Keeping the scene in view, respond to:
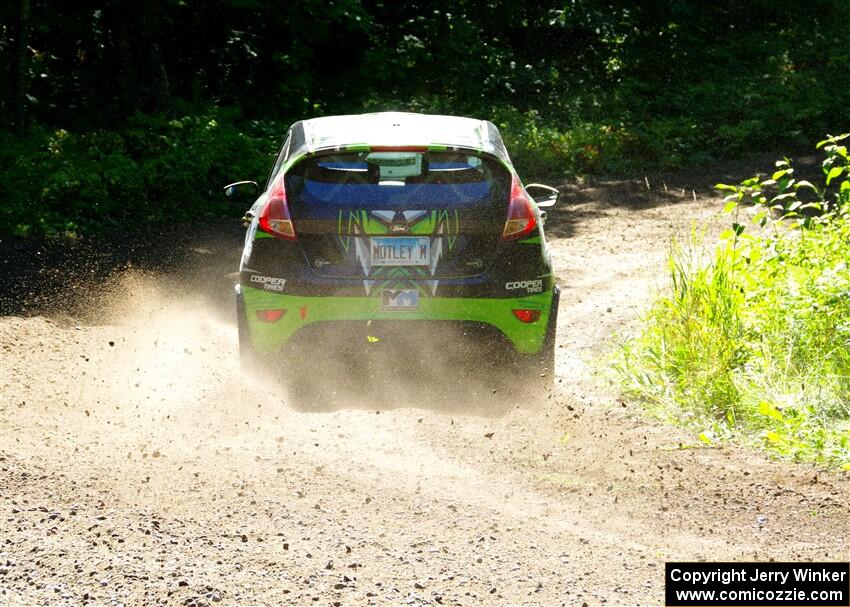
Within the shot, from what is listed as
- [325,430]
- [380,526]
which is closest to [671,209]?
[325,430]

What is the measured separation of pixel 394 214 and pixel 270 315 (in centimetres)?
97

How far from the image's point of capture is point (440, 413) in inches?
285

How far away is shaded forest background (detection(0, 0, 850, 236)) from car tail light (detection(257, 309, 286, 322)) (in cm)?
682

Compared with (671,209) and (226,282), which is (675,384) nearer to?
(226,282)

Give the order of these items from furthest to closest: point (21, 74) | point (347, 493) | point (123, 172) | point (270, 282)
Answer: point (21, 74), point (123, 172), point (270, 282), point (347, 493)

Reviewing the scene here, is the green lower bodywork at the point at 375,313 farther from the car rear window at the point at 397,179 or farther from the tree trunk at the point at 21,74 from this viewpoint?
the tree trunk at the point at 21,74

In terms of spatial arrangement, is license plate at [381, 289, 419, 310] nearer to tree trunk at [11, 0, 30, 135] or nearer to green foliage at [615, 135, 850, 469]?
green foliage at [615, 135, 850, 469]

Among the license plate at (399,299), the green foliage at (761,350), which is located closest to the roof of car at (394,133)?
the license plate at (399,299)

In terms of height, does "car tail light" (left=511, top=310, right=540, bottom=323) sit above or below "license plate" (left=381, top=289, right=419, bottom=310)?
below

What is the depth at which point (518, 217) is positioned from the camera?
7.20 metres

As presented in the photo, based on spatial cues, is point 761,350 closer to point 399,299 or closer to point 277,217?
point 399,299

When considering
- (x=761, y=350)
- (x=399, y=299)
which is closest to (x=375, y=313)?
(x=399, y=299)

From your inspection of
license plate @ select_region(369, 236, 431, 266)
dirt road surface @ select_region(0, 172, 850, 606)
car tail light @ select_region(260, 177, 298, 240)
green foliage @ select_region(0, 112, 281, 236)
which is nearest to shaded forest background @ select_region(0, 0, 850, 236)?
green foliage @ select_region(0, 112, 281, 236)

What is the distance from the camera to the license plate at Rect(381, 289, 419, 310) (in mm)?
7012
